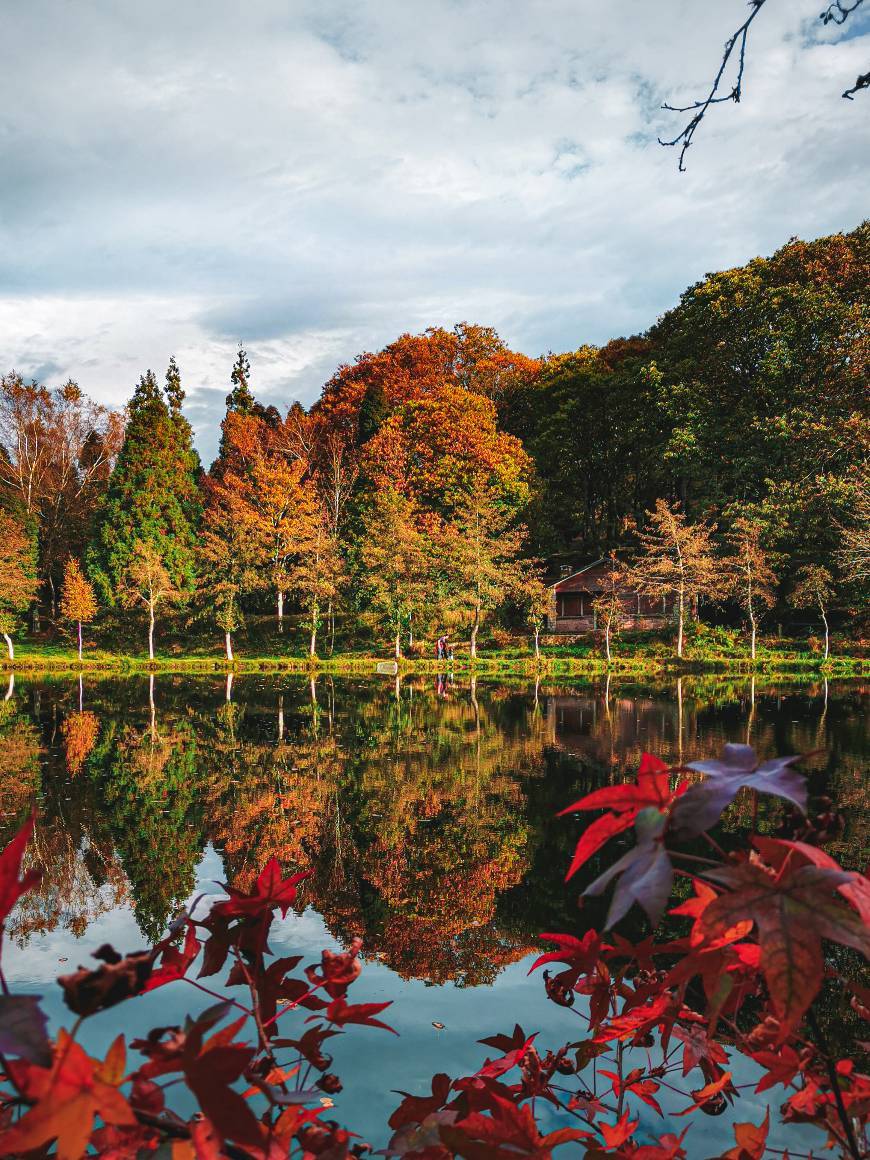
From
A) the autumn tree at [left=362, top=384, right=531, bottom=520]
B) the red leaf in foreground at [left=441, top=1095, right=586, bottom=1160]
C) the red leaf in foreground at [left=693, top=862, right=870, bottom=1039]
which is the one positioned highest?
the autumn tree at [left=362, top=384, right=531, bottom=520]

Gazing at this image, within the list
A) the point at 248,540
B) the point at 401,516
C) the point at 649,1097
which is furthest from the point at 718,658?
the point at 649,1097

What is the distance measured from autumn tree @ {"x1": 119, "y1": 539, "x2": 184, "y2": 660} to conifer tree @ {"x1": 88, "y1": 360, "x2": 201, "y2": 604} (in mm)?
606

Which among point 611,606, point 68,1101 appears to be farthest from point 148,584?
point 68,1101

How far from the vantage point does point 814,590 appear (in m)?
25.1

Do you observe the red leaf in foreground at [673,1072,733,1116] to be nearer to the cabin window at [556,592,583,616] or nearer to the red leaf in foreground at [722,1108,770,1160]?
the red leaf in foreground at [722,1108,770,1160]

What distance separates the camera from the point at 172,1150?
2.47ft

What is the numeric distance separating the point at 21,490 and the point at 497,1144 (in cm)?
4017

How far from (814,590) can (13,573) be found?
93.6 ft

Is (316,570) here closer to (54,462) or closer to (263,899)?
(54,462)

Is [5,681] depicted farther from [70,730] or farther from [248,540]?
[70,730]

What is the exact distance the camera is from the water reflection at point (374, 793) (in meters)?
4.47

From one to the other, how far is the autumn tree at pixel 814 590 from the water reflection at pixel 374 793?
10162 millimetres

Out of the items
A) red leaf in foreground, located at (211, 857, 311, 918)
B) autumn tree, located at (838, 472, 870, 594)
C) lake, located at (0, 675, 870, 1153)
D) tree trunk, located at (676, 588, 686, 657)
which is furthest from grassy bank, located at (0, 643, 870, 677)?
red leaf in foreground, located at (211, 857, 311, 918)

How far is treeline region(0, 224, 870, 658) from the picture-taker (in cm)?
2655
